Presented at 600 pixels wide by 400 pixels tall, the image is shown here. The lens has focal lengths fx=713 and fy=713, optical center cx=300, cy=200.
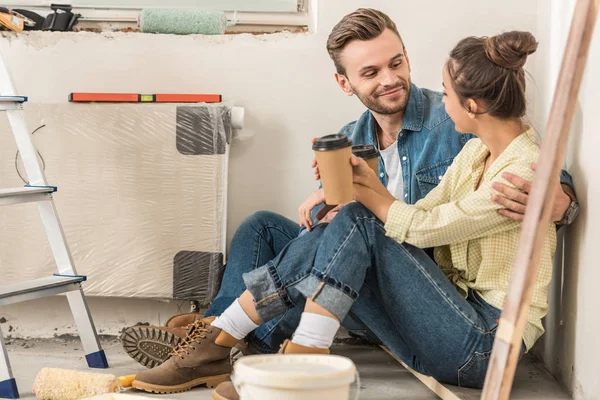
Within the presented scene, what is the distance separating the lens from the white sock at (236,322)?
5.17ft

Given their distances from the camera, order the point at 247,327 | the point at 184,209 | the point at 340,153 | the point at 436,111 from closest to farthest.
A: the point at 340,153 → the point at 247,327 → the point at 436,111 → the point at 184,209

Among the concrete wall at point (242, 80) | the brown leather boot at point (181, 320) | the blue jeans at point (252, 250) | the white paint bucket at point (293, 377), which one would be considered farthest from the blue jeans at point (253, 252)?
the white paint bucket at point (293, 377)

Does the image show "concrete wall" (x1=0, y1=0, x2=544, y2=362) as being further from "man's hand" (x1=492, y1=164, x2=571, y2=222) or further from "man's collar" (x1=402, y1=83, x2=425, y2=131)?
"man's hand" (x1=492, y1=164, x2=571, y2=222)

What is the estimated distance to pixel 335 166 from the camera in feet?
4.36

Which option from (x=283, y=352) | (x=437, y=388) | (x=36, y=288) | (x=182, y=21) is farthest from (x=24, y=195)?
(x=437, y=388)

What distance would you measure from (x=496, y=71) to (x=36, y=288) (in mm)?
1243

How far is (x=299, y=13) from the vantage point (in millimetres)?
2316

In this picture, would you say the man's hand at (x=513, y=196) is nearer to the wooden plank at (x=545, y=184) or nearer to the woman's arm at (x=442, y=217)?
the woman's arm at (x=442, y=217)

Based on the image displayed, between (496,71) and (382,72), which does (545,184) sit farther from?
(382,72)

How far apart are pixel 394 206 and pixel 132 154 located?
1012 mm

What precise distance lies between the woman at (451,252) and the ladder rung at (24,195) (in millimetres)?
706

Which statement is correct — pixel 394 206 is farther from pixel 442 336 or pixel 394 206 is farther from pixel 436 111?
pixel 436 111

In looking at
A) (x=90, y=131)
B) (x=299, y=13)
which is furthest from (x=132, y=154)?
(x=299, y=13)

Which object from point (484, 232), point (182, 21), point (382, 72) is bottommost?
point (484, 232)
